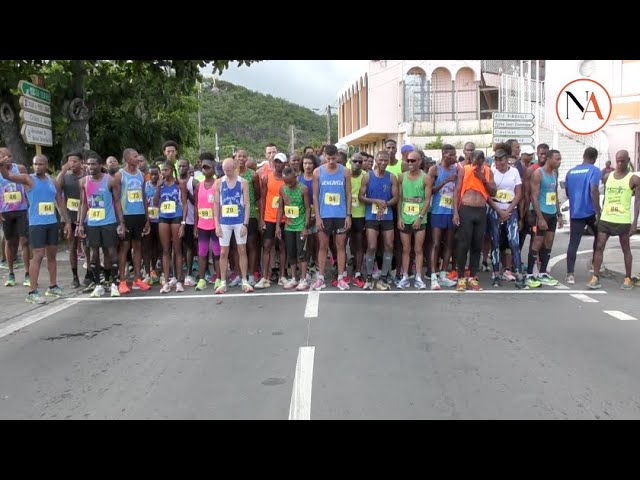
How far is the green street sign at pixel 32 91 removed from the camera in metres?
10.2

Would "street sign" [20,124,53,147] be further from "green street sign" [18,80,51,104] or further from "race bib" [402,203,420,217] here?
"race bib" [402,203,420,217]

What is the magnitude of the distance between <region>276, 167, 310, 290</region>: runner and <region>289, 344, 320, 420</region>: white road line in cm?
340

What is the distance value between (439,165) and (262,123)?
231 feet

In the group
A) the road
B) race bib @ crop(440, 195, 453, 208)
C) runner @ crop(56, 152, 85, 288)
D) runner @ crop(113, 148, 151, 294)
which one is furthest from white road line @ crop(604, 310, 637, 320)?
runner @ crop(56, 152, 85, 288)

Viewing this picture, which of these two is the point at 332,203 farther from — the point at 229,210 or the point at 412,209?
the point at 229,210

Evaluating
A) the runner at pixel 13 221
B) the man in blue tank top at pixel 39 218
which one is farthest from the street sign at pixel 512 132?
the runner at pixel 13 221

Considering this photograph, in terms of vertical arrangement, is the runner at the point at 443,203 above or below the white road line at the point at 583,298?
above

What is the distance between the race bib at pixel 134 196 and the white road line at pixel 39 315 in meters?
1.72

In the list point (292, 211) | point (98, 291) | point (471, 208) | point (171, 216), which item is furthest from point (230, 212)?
point (471, 208)

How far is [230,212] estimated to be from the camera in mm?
9047

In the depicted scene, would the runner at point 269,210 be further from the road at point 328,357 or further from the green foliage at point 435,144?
the green foliage at point 435,144
